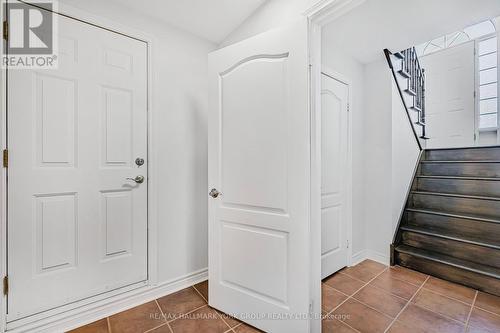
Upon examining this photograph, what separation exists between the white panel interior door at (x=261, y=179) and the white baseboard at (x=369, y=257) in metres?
1.51

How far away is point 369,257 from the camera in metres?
2.80

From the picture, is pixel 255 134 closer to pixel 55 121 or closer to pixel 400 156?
pixel 55 121

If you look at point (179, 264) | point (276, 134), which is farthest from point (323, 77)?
point (179, 264)

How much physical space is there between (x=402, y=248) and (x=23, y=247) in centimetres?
326

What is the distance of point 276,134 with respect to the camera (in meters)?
1.50

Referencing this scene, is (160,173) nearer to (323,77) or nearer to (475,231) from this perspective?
(323,77)

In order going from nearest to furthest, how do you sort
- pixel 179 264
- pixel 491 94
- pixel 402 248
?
1. pixel 179 264
2. pixel 402 248
3. pixel 491 94

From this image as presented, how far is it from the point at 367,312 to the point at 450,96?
12.7 ft

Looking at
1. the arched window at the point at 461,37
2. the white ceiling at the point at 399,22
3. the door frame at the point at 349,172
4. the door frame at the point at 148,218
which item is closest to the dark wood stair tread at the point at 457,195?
the door frame at the point at 349,172

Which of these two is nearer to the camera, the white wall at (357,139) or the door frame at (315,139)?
the door frame at (315,139)

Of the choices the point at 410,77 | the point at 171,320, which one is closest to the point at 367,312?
the point at 171,320

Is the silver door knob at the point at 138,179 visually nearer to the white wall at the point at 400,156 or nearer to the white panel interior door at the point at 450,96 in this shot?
the white wall at the point at 400,156

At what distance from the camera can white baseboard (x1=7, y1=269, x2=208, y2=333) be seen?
147 centimetres

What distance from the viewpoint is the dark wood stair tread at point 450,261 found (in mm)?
Result: 2057
